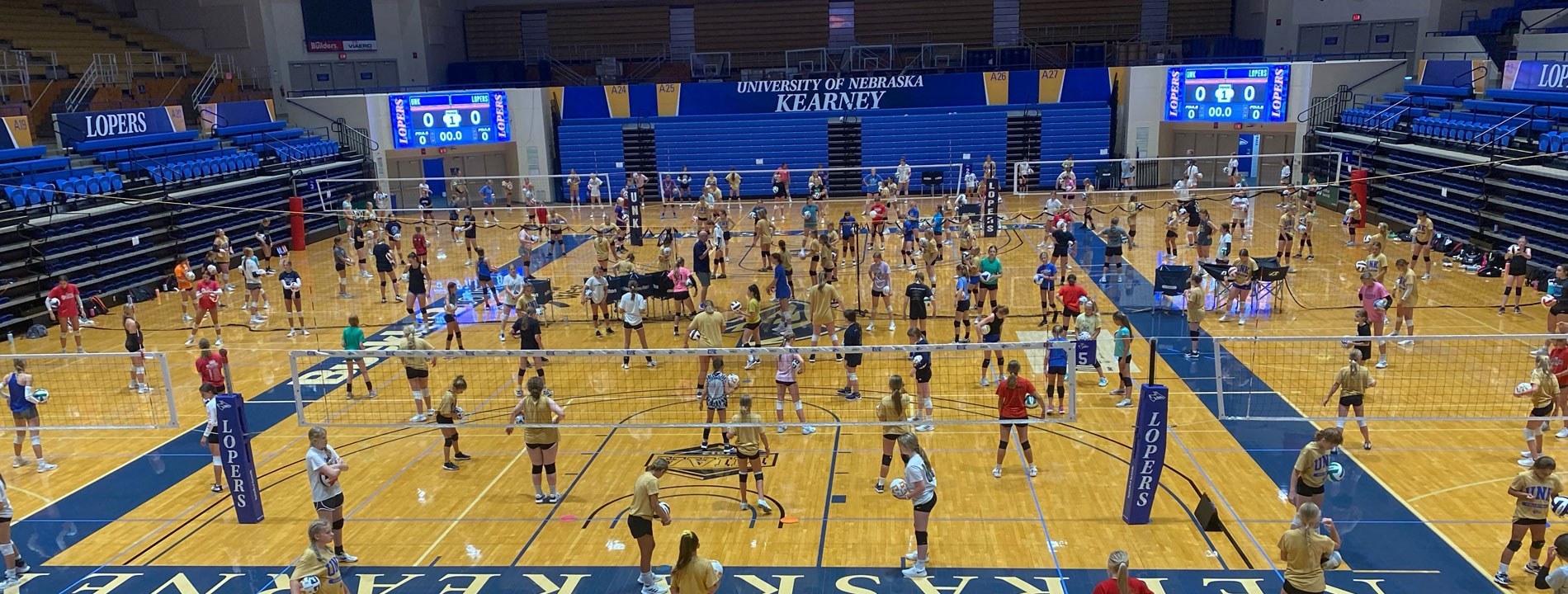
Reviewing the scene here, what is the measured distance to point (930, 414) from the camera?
51.4ft

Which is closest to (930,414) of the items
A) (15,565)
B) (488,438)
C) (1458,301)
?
(488,438)

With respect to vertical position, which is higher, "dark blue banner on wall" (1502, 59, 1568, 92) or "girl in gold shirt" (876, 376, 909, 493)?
"dark blue banner on wall" (1502, 59, 1568, 92)

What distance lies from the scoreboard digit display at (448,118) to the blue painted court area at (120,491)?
24094 mm

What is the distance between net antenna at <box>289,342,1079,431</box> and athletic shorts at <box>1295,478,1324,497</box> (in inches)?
140

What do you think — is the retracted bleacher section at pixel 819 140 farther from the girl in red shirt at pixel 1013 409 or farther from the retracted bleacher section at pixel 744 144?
the girl in red shirt at pixel 1013 409

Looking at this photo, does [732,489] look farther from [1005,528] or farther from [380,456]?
[380,456]

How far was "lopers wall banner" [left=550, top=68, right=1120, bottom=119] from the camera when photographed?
42062mm

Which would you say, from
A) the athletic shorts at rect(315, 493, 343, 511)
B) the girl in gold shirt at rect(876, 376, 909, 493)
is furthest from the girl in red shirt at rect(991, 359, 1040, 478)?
the athletic shorts at rect(315, 493, 343, 511)

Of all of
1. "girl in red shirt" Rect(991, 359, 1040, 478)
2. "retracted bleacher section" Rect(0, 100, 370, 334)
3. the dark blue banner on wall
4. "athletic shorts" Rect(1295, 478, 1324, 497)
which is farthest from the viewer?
the dark blue banner on wall

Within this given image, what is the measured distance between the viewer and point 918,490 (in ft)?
35.7

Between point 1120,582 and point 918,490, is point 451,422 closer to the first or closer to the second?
point 918,490

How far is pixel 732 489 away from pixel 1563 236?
2127cm

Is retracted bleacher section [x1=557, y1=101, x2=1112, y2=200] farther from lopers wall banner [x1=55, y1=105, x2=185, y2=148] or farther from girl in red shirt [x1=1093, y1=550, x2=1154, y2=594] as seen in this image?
girl in red shirt [x1=1093, y1=550, x2=1154, y2=594]

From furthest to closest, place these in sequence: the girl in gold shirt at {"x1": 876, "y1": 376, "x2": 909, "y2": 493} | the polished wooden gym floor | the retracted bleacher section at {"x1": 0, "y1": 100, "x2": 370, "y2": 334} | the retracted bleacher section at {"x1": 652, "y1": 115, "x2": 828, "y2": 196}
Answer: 1. the retracted bleacher section at {"x1": 652, "y1": 115, "x2": 828, "y2": 196}
2. the retracted bleacher section at {"x1": 0, "y1": 100, "x2": 370, "y2": 334}
3. the girl in gold shirt at {"x1": 876, "y1": 376, "x2": 909, "y2": 493}
4. the polished wooden gym floor
